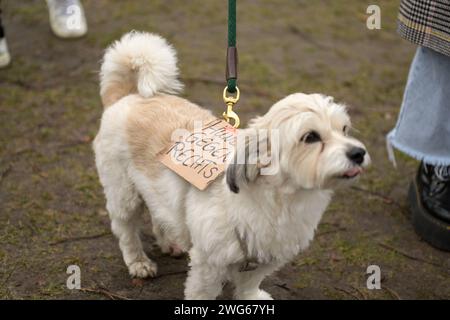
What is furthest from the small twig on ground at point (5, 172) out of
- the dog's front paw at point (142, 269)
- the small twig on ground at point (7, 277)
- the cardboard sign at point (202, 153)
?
the cardboard sign at point (202, 153)

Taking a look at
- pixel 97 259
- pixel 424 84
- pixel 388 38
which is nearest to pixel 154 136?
pixel 97 259

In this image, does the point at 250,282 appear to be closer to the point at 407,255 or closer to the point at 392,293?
the point at 392,293

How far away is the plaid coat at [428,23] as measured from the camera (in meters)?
3.02

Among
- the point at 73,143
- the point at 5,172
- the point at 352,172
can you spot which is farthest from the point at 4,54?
the point at 352,172

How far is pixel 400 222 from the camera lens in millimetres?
3863

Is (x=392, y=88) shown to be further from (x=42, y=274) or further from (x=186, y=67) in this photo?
(x=42, y=274)

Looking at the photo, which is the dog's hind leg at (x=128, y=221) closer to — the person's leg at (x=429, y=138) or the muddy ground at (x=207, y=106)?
the muddy ground at (x=207, y=106)

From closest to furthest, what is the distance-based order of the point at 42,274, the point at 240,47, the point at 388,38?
the point at 42,274
the point at 240,47
the point at 388,38

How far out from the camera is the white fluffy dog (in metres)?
2.21

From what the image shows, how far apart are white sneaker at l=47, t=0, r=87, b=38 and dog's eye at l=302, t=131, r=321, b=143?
3785 millimetres

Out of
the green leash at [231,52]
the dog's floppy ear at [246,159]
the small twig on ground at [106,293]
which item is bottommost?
the small twig on ground at [106,293]

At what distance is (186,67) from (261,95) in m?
0.89

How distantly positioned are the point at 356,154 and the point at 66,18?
4.14 m

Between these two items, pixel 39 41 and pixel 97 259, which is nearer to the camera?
pixel 97 259
